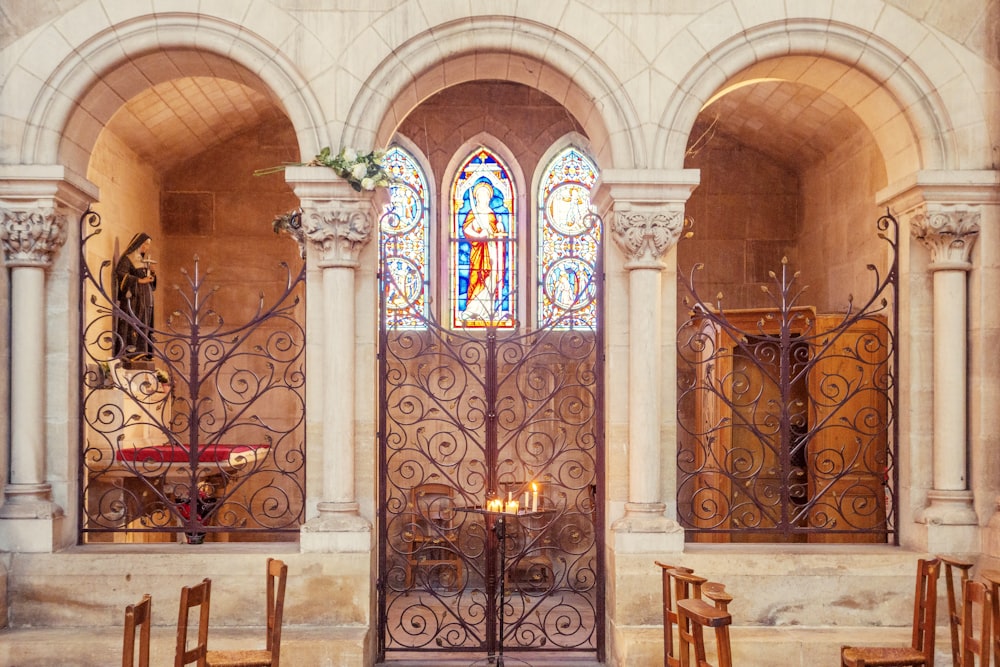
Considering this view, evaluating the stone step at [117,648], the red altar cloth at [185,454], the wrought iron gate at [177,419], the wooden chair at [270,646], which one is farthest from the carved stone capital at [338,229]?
the stone step at [117,648]

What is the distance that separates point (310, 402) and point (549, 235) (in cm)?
473

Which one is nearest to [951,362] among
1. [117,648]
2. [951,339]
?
[951,339]

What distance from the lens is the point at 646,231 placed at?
590 cm

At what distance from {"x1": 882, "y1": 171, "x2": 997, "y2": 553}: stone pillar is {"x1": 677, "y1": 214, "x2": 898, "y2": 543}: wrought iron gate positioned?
29 centimetres

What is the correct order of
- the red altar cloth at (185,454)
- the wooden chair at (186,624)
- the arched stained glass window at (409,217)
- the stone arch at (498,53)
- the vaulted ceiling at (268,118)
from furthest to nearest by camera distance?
the arched stained glass window at (409,217), the vaulted ceiling at (268,118), the red altar cloth at (185,454), the stone arch at (498,53), the wooden chair at (186,624)

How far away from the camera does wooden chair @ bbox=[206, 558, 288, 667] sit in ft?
15.0

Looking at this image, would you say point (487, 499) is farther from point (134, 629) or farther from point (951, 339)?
point (951, 339)

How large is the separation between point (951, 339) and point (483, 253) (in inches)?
202

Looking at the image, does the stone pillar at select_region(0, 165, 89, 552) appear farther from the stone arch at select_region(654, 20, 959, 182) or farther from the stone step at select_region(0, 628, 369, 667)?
the stone arch at select_region(654, 20, 959, 182)

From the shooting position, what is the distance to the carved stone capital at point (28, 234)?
5.80m

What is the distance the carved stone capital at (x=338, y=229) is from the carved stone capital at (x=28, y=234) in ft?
4.63

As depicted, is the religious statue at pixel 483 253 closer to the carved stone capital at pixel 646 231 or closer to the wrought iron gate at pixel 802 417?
the wrought iron gate at pixel 802 417

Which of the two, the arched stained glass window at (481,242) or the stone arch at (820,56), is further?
the arched stained glass window at (481,242)

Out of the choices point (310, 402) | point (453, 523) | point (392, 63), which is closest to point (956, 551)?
point (310, 402)
